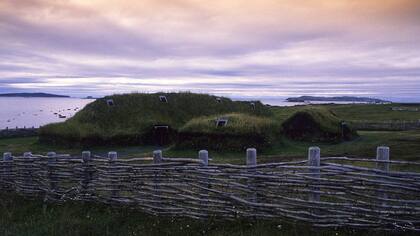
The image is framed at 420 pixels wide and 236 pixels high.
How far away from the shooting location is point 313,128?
27422 mm

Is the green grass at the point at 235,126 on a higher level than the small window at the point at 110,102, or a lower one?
lower

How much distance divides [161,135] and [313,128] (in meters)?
9.06

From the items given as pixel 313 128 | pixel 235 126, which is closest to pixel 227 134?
pixel 235 126

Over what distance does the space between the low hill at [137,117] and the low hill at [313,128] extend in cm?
423

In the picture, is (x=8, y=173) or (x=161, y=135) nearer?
(x=8, y=173)

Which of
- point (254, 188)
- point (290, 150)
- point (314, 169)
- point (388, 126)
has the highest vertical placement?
point (314, 169)

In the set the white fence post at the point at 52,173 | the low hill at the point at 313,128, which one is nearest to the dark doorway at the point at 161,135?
the low hill at the point at 313,128

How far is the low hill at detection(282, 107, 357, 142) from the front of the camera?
27078 millimetres

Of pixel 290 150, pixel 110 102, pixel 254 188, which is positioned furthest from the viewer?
pixel 110 102

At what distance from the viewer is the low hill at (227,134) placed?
22608 millimetres

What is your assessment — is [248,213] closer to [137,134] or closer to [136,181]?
[136,181]

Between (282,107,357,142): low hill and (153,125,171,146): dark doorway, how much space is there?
7050 millimetres

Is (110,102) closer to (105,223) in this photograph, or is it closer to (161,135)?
(161,135)

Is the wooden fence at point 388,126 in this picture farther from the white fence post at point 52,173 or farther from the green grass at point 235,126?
the white fence post at point 52,173
